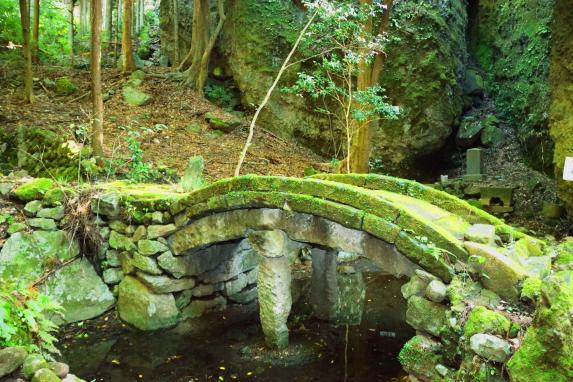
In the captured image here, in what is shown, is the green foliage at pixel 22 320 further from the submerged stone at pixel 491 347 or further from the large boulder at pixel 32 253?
the submerged stone at pixel 491 347

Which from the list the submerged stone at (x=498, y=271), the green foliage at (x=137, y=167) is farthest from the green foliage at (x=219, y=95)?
the submerged stone at (x=498, y=271)

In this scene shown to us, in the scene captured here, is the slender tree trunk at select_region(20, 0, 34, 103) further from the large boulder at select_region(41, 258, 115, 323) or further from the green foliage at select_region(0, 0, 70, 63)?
the large boulder at select_region(41, 258, 115, 323)

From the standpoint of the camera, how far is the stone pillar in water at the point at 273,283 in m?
5.68

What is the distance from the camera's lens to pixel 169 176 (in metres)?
9.41

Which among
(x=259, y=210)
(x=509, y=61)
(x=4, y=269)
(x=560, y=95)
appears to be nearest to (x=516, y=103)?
(x=509, y=61)

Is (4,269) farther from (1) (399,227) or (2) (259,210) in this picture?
(1) (399,227)

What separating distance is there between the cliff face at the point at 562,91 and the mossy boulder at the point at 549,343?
6808 mm

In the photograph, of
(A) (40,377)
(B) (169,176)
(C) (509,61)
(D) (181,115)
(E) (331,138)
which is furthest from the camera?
(C) (509,61)

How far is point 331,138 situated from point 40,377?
36.8 feet

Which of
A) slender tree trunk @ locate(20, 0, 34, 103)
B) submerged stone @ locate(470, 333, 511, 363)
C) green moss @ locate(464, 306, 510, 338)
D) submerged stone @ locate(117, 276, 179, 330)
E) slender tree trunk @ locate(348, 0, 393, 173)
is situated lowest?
submerged stone @ locate(117, 276, 179, 330)

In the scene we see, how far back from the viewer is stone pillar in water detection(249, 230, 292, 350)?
224 inches

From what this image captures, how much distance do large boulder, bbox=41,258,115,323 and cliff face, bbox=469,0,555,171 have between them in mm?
11988

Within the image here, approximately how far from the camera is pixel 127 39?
1337cm

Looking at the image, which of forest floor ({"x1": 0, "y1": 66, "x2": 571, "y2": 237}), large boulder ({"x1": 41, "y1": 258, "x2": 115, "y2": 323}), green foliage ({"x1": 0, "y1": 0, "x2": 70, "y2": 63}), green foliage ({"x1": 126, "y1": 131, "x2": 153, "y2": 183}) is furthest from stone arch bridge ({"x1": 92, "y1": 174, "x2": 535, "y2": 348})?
green foliage ({"x1": 0, "y1": 0, "x2": 70, "y2": 63})
